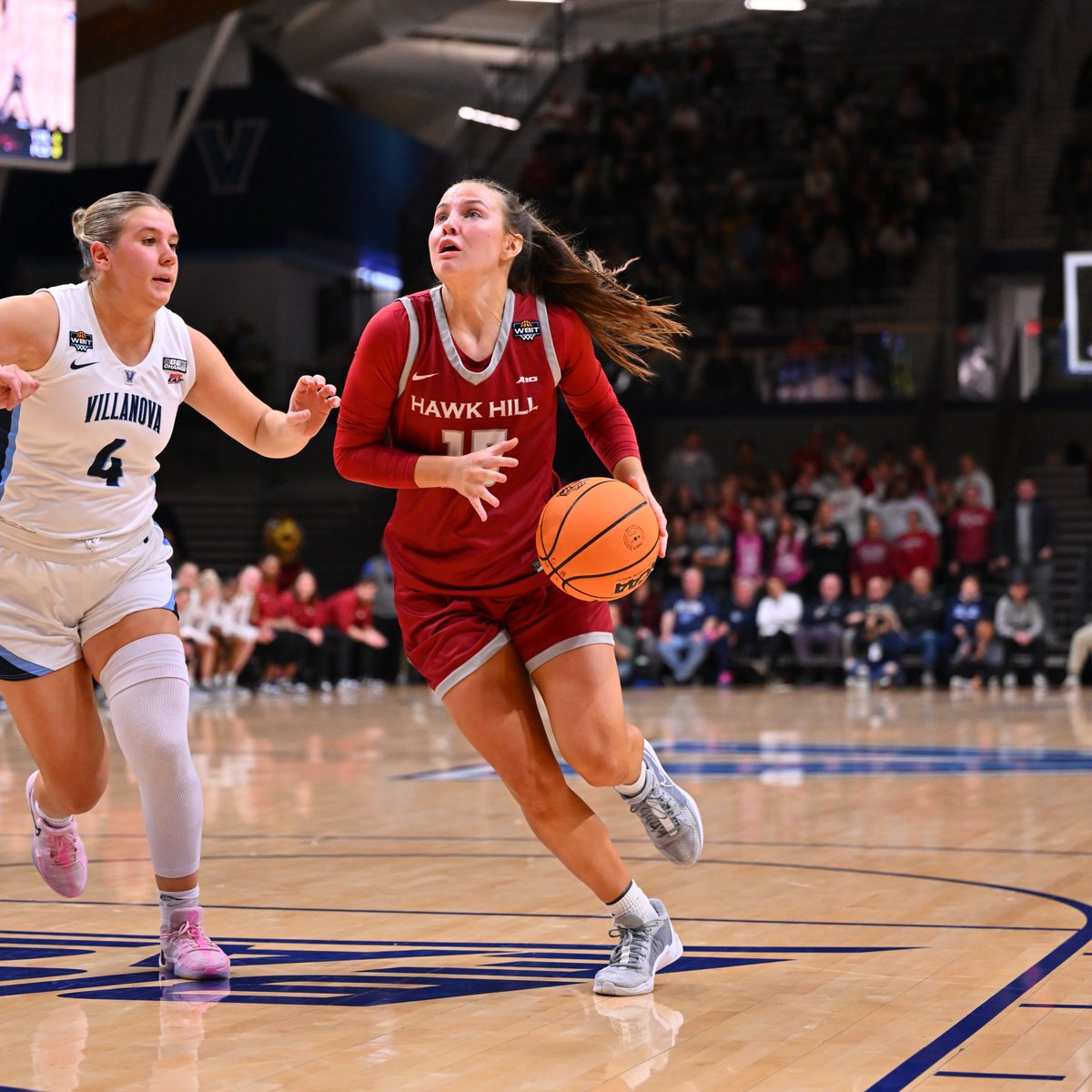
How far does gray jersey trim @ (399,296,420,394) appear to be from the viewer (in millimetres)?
4652

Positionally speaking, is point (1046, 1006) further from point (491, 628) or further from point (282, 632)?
point (282, 632)

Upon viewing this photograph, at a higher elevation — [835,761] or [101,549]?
[101,549]

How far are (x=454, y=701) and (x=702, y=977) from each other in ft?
3.34

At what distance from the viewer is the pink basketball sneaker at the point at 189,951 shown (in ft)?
15.3

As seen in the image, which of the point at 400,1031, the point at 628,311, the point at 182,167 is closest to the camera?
the point at 400,1031

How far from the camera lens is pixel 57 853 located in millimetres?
5211

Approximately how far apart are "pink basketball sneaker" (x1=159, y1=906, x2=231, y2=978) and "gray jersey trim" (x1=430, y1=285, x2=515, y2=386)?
165 centimetres

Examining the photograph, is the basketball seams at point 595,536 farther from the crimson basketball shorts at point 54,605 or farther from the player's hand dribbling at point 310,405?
the crimson basketball shorts at point 54,605

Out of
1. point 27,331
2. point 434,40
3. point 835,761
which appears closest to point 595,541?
point 27,331

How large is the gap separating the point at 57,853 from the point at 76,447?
130 cm

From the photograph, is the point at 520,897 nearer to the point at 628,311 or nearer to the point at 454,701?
the point at 454,701

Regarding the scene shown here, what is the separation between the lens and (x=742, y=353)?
72.5 ft

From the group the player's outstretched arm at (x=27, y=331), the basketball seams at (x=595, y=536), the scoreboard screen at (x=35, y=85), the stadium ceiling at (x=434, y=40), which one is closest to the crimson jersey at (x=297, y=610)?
the scoreboard screen at (x=35, y=85)

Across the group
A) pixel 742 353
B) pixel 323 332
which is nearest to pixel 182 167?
pixel 323 332
